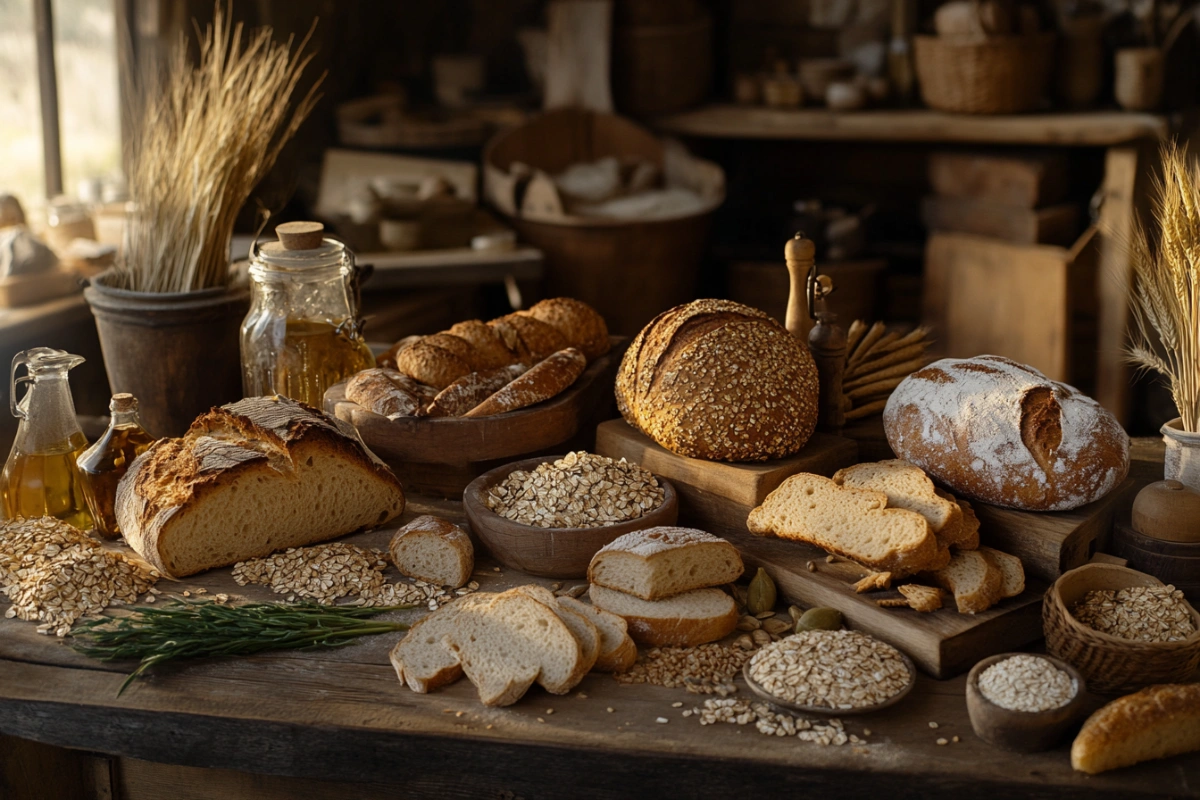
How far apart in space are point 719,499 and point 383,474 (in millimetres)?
583

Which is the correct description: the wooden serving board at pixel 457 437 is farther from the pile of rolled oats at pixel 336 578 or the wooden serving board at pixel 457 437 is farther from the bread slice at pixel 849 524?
the bread slice at pixel 849 524

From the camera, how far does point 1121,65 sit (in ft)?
14.0

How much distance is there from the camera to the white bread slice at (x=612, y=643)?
64.1 inches

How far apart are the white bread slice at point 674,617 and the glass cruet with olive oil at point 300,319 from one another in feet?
2.89

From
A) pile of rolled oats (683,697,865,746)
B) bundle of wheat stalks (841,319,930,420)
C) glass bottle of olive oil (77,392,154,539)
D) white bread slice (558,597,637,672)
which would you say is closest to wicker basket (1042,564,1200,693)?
pile of rolled oats (683,697,865,746)

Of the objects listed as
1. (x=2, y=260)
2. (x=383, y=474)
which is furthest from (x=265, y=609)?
(x=2, y=260)

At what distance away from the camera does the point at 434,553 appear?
1884mm

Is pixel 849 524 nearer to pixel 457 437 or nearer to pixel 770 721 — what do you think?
pixel 770 721

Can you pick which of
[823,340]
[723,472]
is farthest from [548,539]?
[823,340]

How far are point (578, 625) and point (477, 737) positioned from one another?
0.77ft

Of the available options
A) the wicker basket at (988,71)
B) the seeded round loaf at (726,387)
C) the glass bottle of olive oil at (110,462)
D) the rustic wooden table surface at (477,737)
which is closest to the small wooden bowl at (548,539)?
the seeded round loaf at (726,387)

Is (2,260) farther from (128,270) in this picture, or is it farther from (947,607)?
(947,607)

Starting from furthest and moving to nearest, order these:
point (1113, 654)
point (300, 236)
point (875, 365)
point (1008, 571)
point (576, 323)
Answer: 1. point (576, 323)
2. point (875, 365)
3. point (300, 236)
4. point (1008, 571)
5. point (1113, 654)

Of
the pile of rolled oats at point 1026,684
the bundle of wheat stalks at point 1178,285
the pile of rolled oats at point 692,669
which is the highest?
the bundle of wheat stalks at point 1178,285
